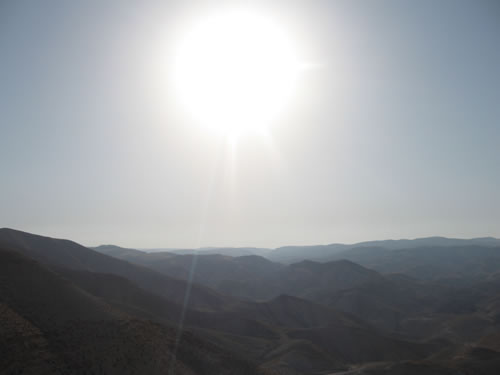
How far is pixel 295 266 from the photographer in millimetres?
157125

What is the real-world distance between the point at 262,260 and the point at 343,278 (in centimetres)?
5245

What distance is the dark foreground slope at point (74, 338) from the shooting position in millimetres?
19750

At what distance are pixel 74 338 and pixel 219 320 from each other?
4200 cm

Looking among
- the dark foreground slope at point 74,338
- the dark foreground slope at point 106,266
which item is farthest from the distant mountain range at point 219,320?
the dark foreground slope at point 106,266

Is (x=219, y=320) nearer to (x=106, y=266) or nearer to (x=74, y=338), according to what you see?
(x=74, y=338)

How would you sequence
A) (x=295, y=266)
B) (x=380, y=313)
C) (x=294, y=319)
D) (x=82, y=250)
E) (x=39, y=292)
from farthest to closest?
(x=295, y=266), (x=380, y=313), (x=82, y=250), (x=294, y=319), (x=39, y=292)

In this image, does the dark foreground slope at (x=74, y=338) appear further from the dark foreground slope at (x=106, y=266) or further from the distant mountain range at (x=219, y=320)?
the dark foreground slope at (x=106, y=266)

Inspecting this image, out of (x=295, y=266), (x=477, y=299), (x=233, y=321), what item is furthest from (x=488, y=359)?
(x=295, y=266)

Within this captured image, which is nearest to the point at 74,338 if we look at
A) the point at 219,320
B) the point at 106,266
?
the point at 219,320

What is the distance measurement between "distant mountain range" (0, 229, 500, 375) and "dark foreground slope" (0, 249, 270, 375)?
9cm

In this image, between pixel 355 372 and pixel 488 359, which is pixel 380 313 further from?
pixel 355 372

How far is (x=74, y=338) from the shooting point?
22750mm

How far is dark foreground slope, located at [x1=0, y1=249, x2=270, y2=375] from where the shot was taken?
1975cm

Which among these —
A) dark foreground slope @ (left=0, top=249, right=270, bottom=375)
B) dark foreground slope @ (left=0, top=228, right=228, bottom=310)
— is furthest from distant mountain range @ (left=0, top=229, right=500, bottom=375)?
dark foreground slope @ (left=0, top=228, right=228, bottom=310)
